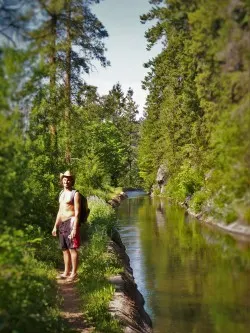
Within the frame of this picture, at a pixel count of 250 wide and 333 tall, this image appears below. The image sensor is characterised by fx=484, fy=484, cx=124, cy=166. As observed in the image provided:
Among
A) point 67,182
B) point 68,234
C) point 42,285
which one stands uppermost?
point 67,182

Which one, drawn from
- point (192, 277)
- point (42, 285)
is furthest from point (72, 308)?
point (192, 277)

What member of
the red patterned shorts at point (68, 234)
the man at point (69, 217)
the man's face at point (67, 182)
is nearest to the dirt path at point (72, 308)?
the man at point (69, 217)

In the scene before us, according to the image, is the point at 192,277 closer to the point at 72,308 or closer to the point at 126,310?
the point at 126,310

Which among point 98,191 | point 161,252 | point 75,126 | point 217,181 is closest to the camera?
point 217,181

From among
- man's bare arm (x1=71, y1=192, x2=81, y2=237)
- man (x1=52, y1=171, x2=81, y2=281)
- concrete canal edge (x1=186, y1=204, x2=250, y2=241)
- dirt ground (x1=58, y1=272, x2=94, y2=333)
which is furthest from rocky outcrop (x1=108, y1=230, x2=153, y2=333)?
concrete canal edge (x1=186, y1=204, x2=250, y2=241)

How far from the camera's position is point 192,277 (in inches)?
591

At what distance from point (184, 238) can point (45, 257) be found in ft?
38.9

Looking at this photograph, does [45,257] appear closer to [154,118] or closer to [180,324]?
[180,324]

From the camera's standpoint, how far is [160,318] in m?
11.3

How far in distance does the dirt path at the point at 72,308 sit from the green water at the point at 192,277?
2267mm

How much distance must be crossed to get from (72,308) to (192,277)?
23.3ft

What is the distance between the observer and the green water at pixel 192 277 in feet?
36.5

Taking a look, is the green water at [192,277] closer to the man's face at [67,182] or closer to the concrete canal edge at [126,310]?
the concrete canal edge at [126,310]

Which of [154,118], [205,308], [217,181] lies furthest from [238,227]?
[154,118]
